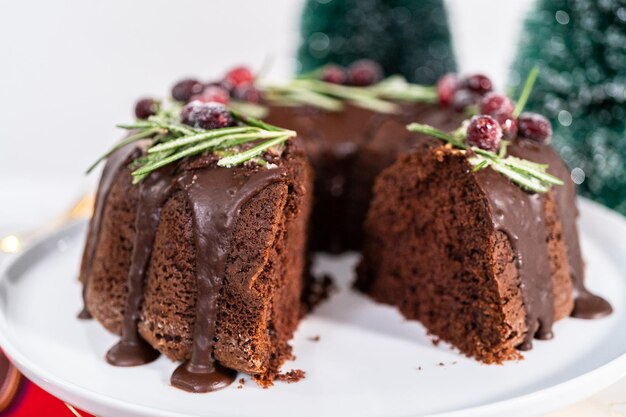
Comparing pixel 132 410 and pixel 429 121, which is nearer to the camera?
pixel 132 410

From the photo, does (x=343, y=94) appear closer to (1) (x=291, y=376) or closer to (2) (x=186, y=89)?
(2) (x=186, y=89)

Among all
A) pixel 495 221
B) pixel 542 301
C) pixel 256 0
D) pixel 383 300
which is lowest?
pixel 383 300

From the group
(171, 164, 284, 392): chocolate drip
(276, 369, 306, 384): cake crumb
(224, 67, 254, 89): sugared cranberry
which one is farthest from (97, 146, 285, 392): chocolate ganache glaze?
(224, 67, 254, 89): sugared cranberry

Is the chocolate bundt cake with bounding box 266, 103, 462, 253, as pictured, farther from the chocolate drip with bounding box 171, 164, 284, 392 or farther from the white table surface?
the white table surface

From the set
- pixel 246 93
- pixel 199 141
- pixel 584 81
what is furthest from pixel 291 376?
pixel 584 81

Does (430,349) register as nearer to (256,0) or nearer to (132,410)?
(132,410)

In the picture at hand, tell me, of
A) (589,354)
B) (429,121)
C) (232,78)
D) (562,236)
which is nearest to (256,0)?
(232,78)
